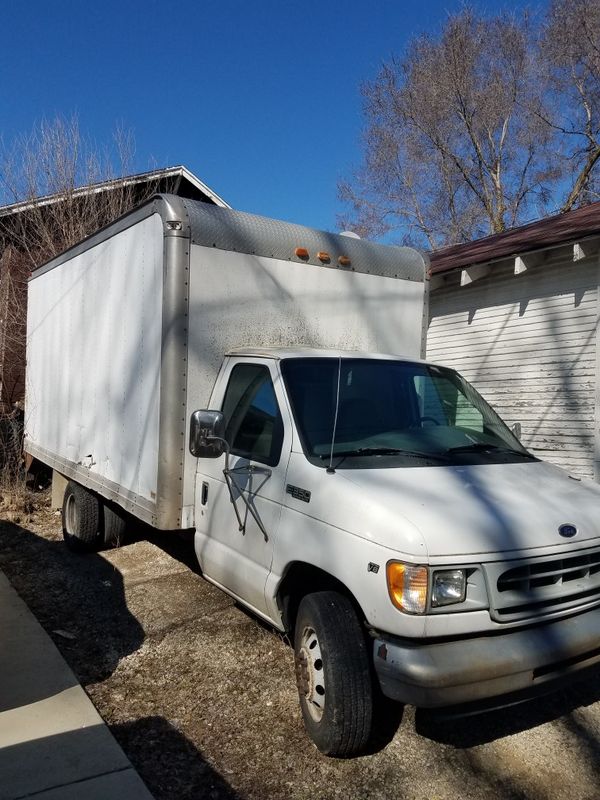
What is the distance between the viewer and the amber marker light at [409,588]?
2.96m

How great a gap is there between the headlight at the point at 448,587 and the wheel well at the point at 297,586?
0.65 metres

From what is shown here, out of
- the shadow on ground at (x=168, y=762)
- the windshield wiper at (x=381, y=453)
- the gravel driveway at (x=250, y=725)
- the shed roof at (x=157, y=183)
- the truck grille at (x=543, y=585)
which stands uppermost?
the shed roof at (x=157, y=183)

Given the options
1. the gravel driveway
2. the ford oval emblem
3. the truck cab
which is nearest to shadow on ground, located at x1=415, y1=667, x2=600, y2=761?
the gravel driveway

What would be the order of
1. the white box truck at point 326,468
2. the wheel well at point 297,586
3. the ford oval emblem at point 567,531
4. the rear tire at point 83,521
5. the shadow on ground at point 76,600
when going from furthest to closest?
the rear tire at point 83,521 < the shadow on ground at point 76,600 < the wheel well at point 297,586 < the ford oval emblem at point 567,531 < the white box truck at point 326,468

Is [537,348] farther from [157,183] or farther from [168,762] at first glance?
[157,183]

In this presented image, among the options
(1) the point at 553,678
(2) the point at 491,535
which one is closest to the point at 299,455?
(2) the point at 491,535

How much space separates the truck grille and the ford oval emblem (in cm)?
10

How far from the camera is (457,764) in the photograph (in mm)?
3473

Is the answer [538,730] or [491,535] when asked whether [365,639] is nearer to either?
[491,535]

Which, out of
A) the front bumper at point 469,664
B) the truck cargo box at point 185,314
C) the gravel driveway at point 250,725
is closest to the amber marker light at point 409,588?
the front bumper at point 469,664

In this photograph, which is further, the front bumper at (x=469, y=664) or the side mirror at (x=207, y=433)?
the side mirror at (x=207, y=433)

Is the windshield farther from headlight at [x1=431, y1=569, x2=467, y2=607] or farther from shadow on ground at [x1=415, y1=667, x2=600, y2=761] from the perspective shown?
shadow on ground at [x1=415, y1=667, x2=600, y2=761]

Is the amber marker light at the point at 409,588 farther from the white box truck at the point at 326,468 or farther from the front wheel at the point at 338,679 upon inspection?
the front wheel at the point at 338,679

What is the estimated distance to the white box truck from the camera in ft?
9.93
